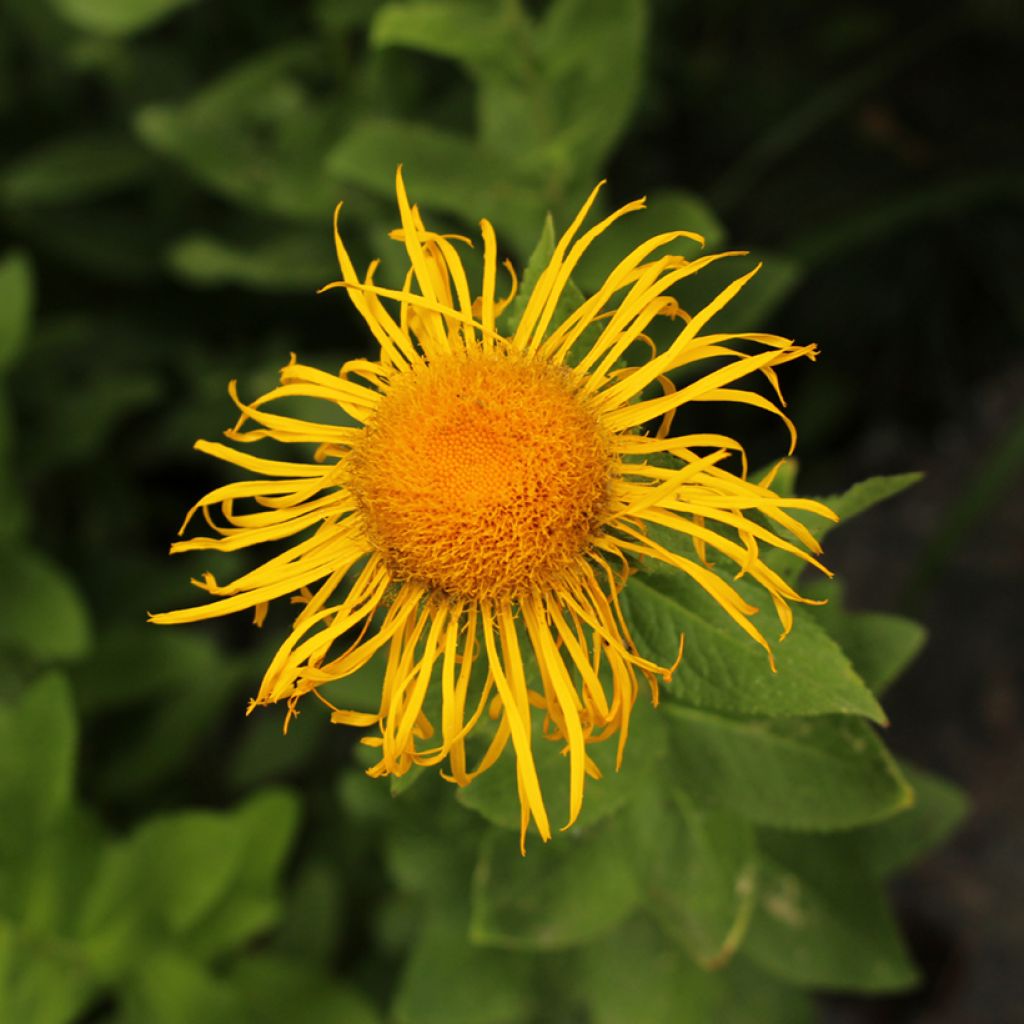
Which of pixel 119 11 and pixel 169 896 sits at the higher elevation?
pixel 119 11

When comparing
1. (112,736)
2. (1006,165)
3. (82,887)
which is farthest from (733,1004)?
(1006,165)

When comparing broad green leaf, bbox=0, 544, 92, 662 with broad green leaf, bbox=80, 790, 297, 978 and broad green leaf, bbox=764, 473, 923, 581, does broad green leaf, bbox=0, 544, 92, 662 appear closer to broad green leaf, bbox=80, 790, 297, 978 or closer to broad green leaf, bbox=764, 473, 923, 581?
broad green leaf, bbox=80, 790, 297, 978

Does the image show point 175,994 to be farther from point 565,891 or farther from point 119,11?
point 119,11

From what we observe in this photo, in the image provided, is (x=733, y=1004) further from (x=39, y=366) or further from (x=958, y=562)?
(x=39, y=366)

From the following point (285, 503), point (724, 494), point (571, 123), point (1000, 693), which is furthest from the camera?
point (1000, 693)

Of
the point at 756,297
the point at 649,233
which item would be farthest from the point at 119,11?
the point at 756,297

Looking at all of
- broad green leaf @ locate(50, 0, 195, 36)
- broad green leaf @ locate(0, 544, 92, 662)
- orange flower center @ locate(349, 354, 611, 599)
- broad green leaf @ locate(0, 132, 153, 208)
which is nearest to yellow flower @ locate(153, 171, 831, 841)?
orange flower center @ locate(349, 354, 611, 599)
